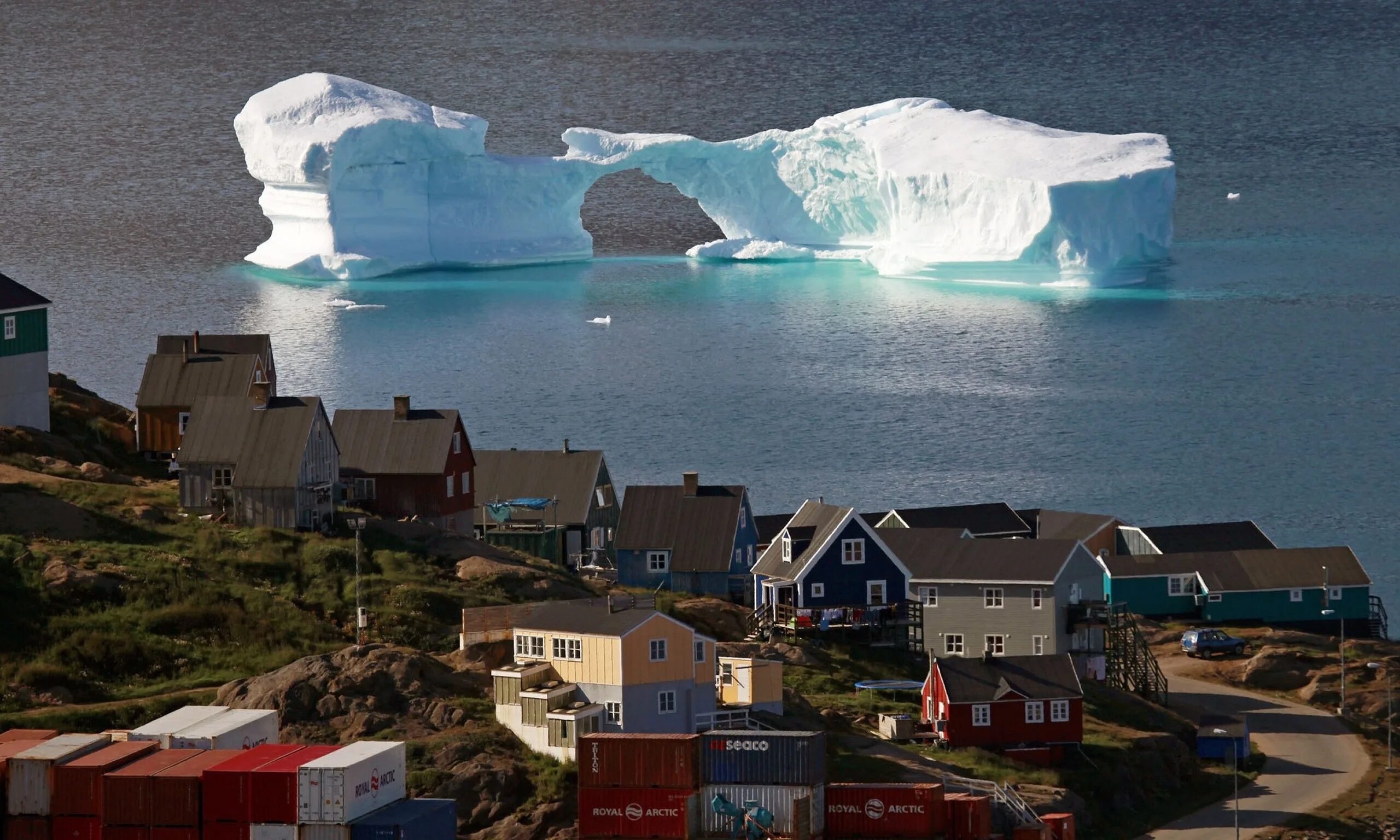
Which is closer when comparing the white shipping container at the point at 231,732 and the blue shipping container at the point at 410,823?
the blue shipping container at the point at 410,823

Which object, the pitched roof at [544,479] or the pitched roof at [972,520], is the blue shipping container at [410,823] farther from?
the pitched roof at [972,520]

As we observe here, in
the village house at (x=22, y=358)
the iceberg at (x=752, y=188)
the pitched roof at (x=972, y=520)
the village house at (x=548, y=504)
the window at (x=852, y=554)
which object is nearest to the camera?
the window at (x=852, y=554)

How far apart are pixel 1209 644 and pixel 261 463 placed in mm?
19850

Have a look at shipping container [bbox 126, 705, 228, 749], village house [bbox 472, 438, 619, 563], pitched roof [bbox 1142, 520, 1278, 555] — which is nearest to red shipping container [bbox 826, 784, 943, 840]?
shipping container [bbox 126, 705, 228, 749]

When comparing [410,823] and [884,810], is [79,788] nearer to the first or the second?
[410,823]

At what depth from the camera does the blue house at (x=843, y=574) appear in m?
44.6

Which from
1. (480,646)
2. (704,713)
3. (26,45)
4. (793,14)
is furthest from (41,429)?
(793,14)

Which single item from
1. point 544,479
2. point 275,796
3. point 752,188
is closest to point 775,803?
point 275,796

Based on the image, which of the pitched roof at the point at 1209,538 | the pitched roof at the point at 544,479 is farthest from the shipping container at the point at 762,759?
the pitched roof at the point at 1209,538

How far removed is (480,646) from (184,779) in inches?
315

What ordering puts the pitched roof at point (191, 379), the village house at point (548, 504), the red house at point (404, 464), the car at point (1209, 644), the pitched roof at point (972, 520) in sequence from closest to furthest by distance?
the red house at point (404, 464), the car at point (1209, 644), the village house at point (548, 504), the pitched roof at point (191, 379), the pitched roof at point (972, 520)

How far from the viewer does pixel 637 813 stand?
105 feet

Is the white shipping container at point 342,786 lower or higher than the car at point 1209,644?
higher

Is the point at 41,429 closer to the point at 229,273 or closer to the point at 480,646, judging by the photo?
the point at 480,646
